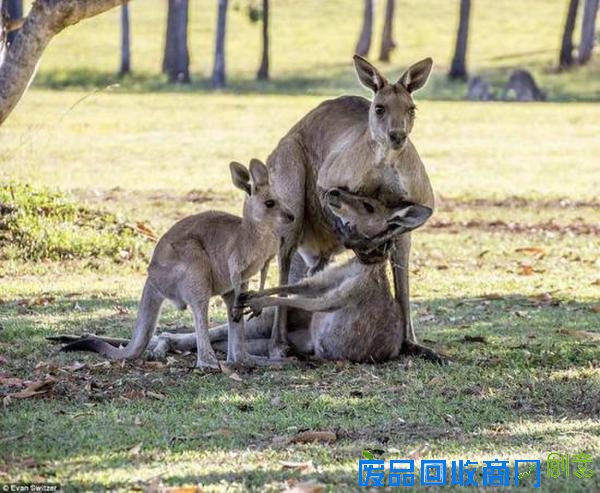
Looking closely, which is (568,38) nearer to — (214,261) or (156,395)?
(214,261)

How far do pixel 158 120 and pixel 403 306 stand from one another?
21299 mm

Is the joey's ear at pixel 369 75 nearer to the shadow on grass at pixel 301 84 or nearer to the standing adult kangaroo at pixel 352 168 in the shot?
the standing adult kangaroo at pixel 352 168

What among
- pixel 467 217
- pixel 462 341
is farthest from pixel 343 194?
pixel 467 217

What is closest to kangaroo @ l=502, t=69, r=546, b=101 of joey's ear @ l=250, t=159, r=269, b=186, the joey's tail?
joey's ear @ l=250, t=159, r=269, b=186

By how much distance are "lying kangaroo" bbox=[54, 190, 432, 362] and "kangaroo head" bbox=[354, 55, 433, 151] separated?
1.49ft

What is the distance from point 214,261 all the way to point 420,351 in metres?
1.56

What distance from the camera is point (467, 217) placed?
16.5 metres

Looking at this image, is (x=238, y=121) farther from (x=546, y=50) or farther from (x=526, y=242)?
(x=546, y=50)

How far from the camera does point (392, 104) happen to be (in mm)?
8008

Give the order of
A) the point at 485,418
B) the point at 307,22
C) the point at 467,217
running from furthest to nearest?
the point at 307,22 → the point at 467,217 → the point at 485,418

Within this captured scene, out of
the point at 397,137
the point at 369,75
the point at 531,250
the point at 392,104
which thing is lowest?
the point at 531,250

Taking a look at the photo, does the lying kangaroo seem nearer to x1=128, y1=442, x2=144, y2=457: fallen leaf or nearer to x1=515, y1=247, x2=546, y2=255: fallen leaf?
x1=128, y1=442, x2=144, y2=457: fallen leaf

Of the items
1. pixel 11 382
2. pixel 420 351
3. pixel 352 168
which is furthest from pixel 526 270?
pixel 11 382

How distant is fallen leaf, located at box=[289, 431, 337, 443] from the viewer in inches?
245
